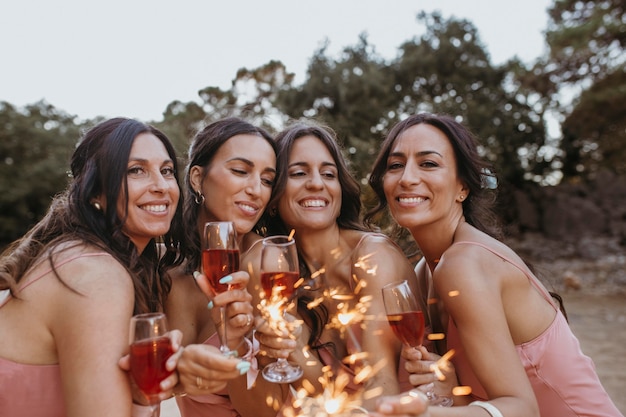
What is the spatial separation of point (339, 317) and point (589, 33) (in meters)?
15.8

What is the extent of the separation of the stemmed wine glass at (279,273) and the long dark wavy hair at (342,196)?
2.83ft

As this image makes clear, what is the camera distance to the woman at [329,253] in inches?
116

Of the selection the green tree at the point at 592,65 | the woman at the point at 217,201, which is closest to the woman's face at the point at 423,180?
the woman at the point at 217,201

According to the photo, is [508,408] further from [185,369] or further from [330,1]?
[330,1]

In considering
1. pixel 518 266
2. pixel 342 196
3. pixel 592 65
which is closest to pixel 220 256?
pixel 518 266

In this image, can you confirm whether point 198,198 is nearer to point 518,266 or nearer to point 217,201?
point 217,201

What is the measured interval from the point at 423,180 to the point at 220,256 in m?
1.46

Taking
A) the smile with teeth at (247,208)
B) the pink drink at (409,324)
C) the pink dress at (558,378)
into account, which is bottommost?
the pink dress at (558,378)

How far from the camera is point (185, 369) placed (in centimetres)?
200

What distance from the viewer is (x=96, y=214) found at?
2598 millimetres

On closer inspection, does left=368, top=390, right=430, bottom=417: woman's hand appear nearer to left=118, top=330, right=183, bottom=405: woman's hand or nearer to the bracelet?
the bracelet

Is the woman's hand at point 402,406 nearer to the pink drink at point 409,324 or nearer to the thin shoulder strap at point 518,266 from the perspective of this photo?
the pink drink at point 409,324

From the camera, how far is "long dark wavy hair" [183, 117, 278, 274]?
3625mm

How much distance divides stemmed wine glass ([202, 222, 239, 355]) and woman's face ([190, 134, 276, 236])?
0.97m
